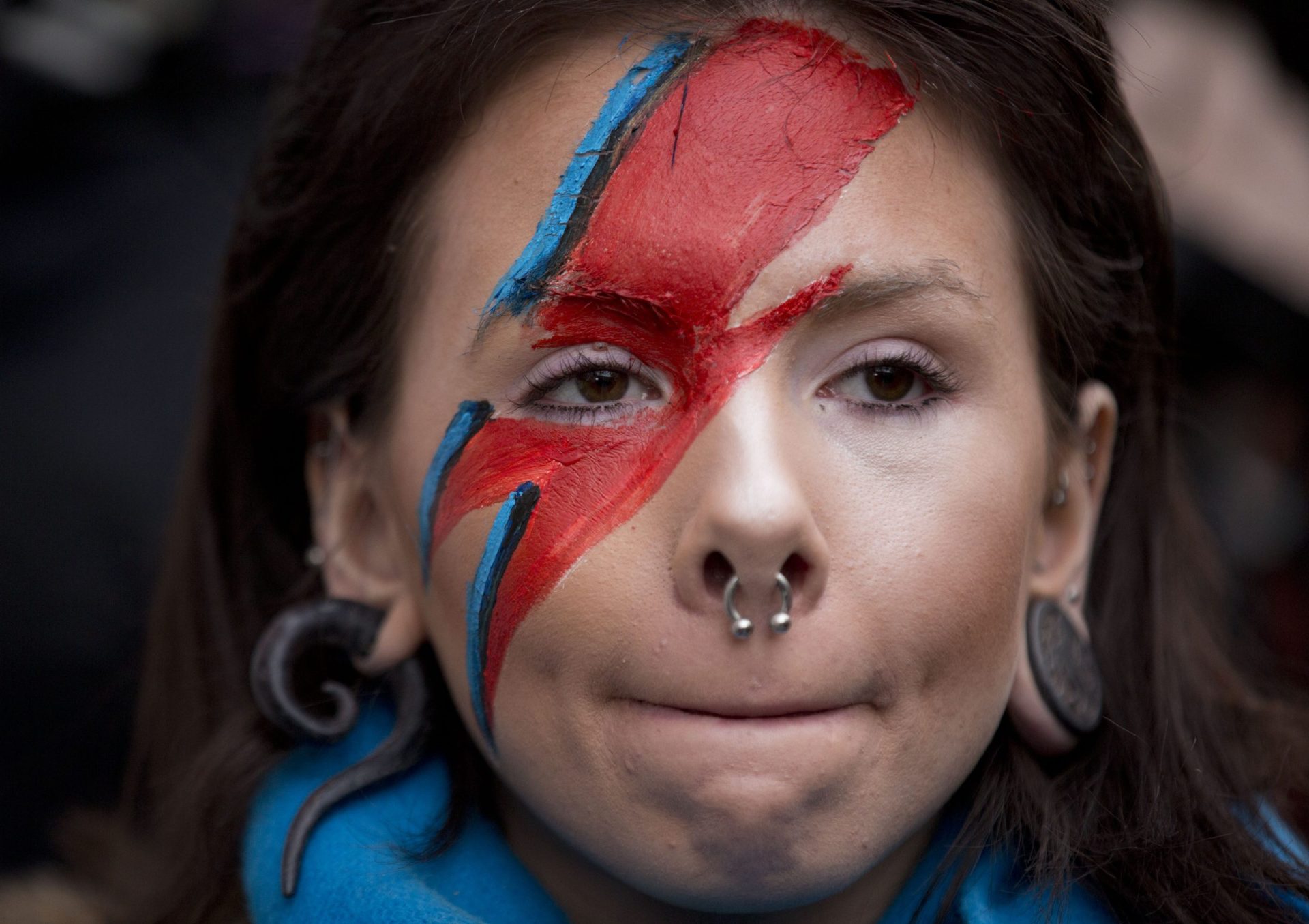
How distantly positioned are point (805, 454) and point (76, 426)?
2.12 m

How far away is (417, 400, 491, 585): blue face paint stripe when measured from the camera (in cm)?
174

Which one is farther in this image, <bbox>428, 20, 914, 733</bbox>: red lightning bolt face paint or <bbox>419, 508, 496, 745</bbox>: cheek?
<bbox>419, 508, 496, 745</bbox>: cheek

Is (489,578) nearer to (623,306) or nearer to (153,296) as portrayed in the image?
(623,306)

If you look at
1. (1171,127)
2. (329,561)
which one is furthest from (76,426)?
(1171,127)

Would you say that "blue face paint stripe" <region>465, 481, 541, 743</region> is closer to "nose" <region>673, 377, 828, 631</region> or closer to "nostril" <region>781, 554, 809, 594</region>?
"nose" <region>673, 377, 828, 631</region>

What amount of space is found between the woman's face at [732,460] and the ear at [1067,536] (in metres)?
0.15

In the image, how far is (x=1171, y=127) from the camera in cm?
362

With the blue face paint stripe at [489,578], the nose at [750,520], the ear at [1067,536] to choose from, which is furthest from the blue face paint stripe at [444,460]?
the ear at [1067,536]

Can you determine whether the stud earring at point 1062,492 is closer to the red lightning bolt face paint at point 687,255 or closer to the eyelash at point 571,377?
the red lightning bolt face paint at point 687,255

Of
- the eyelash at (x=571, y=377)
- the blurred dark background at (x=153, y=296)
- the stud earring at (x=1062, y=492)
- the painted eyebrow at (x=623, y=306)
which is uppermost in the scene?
the painted eyebrow at (x=623, y=306)

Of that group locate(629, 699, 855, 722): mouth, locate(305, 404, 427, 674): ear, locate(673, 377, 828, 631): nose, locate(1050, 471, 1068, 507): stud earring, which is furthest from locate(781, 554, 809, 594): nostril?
locate(305, 404, 427, 674): ear

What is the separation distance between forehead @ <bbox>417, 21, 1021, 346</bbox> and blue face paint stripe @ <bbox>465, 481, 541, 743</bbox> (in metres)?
0.27

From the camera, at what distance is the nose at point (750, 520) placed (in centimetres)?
147

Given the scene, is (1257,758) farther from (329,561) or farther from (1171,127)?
(1171,127)
